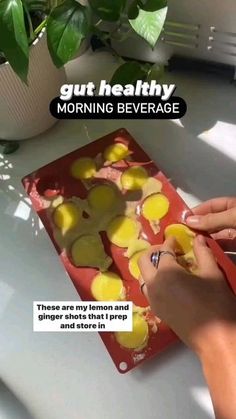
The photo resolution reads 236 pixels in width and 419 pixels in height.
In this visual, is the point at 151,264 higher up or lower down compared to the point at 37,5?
lower down

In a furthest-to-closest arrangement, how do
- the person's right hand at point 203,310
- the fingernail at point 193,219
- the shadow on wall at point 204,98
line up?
the shadow on wall at point 204,98
the fingernail at point 193,219
the person's right hand at point 203,310

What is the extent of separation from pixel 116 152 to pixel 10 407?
30 centimetres

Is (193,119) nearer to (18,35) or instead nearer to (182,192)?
(182,192)

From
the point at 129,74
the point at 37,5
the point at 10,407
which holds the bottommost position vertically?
the point at 10,407

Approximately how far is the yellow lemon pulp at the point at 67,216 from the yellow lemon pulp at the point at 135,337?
13 centimetres

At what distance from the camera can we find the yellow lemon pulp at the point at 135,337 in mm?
482

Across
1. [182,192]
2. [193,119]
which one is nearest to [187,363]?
[182,192]

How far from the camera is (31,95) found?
22.3 inches

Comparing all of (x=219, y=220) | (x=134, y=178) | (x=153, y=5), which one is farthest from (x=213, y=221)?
(x=153, y=5)

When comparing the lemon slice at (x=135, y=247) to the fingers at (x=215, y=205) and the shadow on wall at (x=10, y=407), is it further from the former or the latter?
the shadow on wall at (x=10, y=407)

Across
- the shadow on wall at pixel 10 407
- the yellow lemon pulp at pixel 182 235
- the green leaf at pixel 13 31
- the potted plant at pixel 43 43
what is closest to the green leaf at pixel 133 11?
the potted plant at pixel 43 43

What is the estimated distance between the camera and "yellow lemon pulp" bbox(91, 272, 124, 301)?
0.51 meters

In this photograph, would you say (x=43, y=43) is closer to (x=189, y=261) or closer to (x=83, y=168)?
(x=83, y=168)

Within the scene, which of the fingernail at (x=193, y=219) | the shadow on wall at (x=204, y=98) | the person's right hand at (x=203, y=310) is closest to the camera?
the person's right hand at (x=203, y=310)
